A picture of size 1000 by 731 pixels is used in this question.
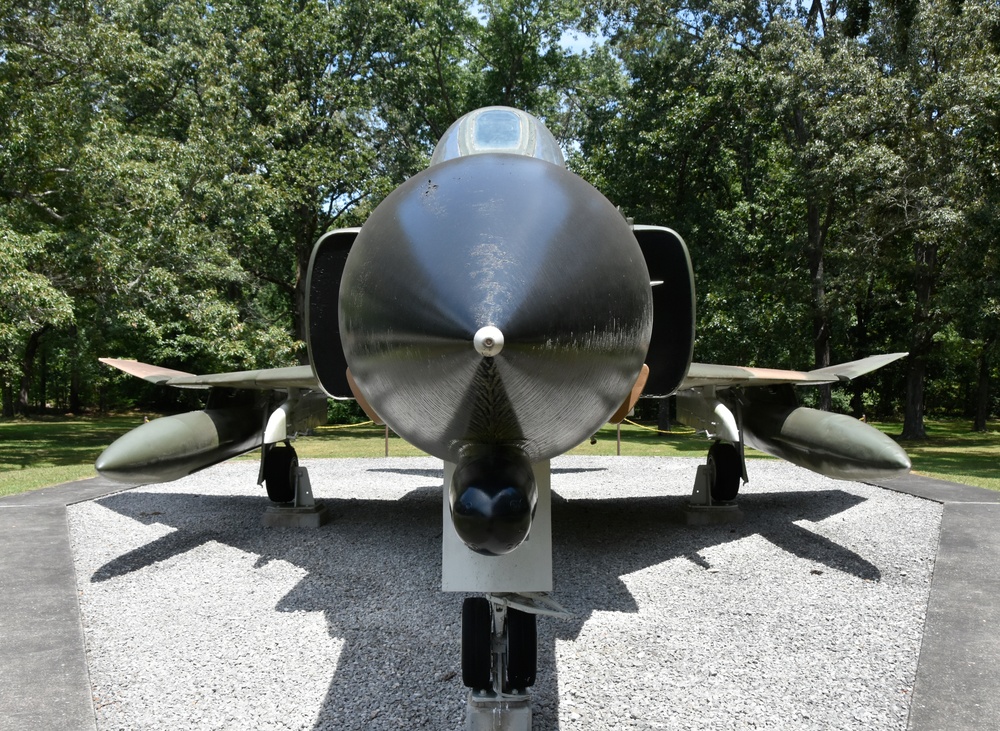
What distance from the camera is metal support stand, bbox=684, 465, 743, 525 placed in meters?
7.35

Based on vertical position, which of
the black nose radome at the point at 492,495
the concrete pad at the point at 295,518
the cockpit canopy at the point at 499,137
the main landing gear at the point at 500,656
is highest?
the cockpit canopy at the point at 499,137

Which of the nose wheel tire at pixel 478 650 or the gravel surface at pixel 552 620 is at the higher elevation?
the nose wheel tire at pixel 478 650

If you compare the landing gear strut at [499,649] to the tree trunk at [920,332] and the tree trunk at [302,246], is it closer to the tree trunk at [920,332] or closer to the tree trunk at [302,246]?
the tree trunk at [920,332]

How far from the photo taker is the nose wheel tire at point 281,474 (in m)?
7.52

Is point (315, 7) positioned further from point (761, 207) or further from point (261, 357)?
point (761, 207)

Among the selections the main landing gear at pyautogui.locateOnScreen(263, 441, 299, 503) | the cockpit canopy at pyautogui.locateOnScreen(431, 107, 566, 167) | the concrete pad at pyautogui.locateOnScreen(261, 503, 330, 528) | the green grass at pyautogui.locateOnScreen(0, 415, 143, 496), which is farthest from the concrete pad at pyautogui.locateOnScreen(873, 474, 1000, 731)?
the green grass at pyautogui.locateOnScreen(0, 415, 143, 496)

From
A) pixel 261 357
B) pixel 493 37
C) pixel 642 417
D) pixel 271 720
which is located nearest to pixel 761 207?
pixel 493 37

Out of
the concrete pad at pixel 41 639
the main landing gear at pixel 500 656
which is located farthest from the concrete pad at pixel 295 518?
the main landing gear at pixel 500 656

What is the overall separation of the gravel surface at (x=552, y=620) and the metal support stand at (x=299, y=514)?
0.16m

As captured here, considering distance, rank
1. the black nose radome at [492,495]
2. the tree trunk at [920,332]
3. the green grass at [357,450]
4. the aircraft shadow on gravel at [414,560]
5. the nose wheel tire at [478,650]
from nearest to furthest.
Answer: the black nose radome at [492,495]
the nose wheel tire at [478,650]
the aircraft shadow on gravel at [414,560]
the green grass at [357,450]
the tree trunk at [920,332]

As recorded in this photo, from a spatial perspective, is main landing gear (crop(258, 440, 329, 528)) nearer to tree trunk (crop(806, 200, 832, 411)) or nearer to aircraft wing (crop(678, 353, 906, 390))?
aircraft wing (crop(678, 353, 906, 390))

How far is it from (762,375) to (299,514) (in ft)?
15.9

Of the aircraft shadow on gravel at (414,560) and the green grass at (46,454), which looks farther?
the green grass at (46,454)

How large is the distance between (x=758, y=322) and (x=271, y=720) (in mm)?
15087
